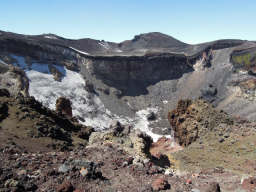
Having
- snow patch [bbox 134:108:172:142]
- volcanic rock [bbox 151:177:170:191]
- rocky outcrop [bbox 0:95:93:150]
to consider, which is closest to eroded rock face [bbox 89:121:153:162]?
rocky outcrop [bbox 0:95:93:150]

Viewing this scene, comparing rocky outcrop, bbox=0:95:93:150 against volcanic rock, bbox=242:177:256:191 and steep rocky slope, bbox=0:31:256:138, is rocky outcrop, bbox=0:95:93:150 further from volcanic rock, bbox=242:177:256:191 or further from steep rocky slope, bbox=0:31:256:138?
steep rocky slope, bbox=0:31:256:138

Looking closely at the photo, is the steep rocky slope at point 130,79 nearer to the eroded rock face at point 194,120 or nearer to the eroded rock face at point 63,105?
the eroded rock face at point 63,105

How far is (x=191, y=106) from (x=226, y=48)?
1992 inches

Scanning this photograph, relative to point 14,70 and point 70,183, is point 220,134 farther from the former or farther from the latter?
point 14,70

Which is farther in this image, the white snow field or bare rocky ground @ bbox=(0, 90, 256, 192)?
the white snow field

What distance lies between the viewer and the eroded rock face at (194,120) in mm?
20931

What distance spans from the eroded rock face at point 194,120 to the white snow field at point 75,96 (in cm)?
1968

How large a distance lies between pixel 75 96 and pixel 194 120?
3356cm

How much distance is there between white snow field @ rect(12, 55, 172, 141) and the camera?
4647 cm

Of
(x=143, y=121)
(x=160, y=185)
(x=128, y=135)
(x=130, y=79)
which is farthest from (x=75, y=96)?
(x=160, y=185)

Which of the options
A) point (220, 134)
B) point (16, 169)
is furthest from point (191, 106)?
point (16, 169)

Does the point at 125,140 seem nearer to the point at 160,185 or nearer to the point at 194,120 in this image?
the point at 160,185

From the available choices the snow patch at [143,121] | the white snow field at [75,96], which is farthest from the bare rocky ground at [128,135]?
the white snow field at [75,96]

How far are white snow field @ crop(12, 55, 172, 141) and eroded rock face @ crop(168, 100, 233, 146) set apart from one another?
64.6ft
